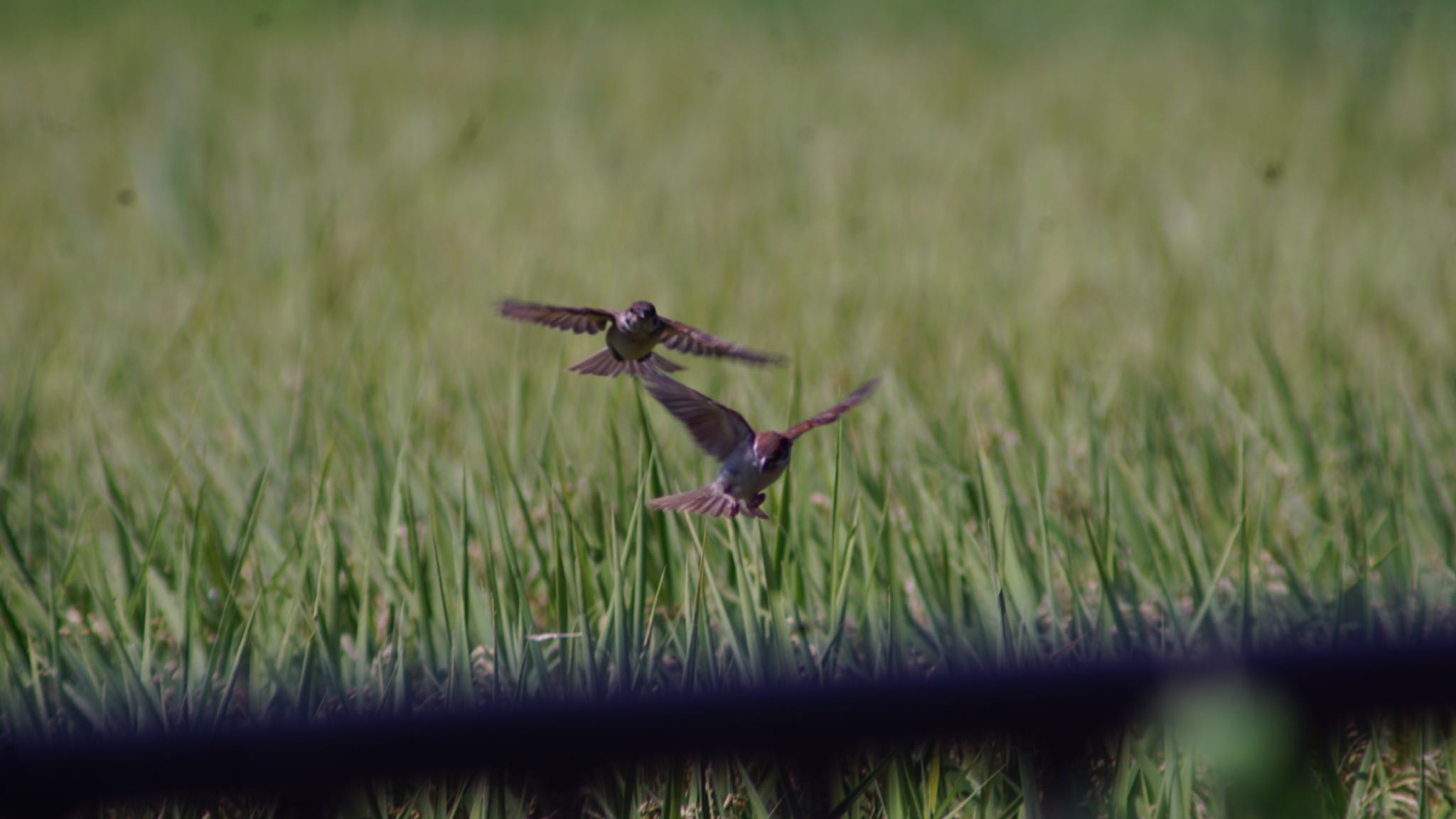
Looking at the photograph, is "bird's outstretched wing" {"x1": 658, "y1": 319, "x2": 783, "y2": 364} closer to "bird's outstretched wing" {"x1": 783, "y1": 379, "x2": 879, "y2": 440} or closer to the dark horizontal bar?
"bird's outstretched wing" {"x1": 783, "y1": 379, "x2": 879, "y2": 440}

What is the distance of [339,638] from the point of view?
1541 mm

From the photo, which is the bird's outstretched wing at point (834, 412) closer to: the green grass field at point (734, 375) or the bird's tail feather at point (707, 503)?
the bird's tail feather at point (707, 503)

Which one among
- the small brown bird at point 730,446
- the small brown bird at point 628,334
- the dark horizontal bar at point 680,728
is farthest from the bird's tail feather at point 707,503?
the dark horizontal bar at point 680,728

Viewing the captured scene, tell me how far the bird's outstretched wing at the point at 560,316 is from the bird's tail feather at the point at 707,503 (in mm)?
194

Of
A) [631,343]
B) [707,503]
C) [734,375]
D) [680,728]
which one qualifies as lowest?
[680,728]

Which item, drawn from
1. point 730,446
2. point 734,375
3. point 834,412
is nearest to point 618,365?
point 730,446

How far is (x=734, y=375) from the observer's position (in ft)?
8.02

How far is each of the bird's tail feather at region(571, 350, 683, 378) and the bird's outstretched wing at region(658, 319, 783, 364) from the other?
0.09ft

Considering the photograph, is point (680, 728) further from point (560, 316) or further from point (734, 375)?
point (734, 375)

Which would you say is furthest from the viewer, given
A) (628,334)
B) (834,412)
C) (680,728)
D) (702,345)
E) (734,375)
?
(734,375)

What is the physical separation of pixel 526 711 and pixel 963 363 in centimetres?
195

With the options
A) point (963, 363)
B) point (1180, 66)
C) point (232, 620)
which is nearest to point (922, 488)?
point (963, 363)

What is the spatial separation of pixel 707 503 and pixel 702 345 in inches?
11.3

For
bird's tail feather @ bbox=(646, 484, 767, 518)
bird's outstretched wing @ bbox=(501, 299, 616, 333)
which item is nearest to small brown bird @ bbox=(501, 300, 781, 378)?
bird's outstretched wing @ bbox=(501, 299, 616, 333)
